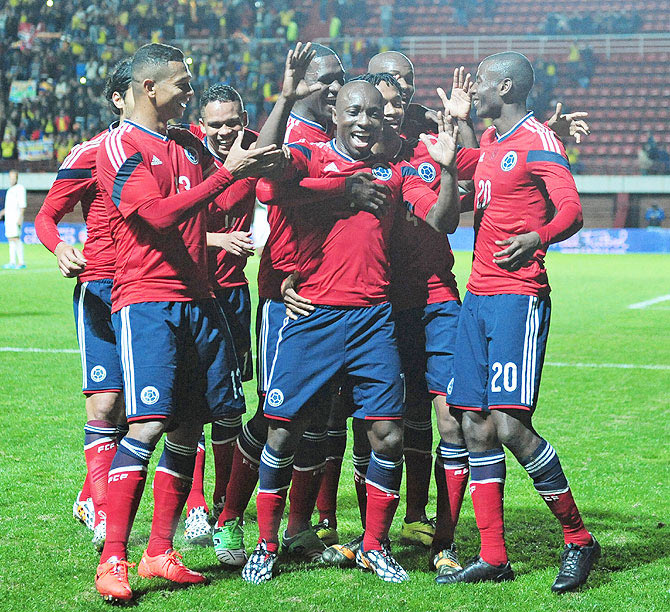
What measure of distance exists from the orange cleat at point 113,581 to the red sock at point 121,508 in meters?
0.05

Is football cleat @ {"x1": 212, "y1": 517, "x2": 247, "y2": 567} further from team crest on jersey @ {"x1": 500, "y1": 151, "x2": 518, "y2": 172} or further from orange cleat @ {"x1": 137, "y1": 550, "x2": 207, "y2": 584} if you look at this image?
team crest on jersey @ {"x1": 500, "y1": 151, "x2": 518, "y2": 172}

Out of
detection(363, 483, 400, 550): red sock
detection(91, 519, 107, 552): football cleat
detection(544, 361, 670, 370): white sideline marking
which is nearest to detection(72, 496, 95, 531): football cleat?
detection(91, 519, 107, 552): football cleat

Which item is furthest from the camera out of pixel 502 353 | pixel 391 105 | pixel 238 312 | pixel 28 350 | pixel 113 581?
pixel 28 350

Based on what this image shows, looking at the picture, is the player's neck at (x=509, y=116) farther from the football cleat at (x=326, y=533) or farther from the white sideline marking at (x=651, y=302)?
the white sideline marking at (x=651, y=302)

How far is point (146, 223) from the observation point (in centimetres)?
383

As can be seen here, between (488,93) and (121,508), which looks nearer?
(121,508)

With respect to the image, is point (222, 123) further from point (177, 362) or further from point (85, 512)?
point (85, 512)

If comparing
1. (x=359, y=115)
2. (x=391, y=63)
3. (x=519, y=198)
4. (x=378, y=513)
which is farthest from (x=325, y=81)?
(x=378, y=513)

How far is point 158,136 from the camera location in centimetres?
393

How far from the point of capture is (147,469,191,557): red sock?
158 inches

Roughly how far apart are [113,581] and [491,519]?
4.89 feet

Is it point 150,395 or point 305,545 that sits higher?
point 150,395

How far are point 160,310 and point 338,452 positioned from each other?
131 cm

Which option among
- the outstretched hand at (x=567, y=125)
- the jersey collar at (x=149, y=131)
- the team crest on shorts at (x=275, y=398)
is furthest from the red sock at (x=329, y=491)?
the outstretched hand at (x=567, y=125)
